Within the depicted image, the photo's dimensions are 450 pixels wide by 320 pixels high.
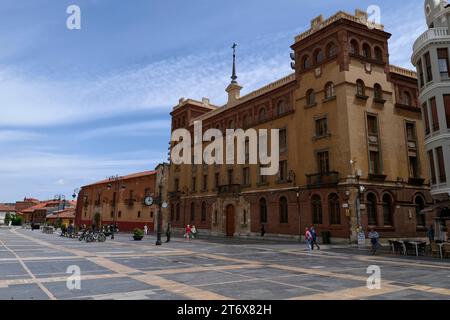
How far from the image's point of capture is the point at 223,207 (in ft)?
132

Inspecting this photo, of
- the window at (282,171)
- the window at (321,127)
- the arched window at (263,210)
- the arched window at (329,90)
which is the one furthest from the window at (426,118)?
the arched window at (263,210)

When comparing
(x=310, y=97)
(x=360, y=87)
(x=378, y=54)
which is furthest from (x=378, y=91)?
(x=310, y=97)

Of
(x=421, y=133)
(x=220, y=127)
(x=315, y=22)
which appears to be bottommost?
(x=421, y=133)

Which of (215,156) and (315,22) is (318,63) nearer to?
(315,22)

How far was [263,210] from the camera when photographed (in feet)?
115

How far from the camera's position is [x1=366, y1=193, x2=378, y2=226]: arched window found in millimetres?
26734

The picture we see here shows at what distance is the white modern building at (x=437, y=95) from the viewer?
76.5 ft

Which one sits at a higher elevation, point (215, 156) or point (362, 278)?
point (215, 156)

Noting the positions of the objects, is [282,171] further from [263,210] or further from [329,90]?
[329,90]

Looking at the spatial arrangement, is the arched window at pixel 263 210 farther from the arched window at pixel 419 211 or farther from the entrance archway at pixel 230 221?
the arched window at pixel 419 211

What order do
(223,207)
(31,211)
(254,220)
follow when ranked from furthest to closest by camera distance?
(31,211) → (223,207) → (254,220)

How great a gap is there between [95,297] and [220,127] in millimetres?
35330
